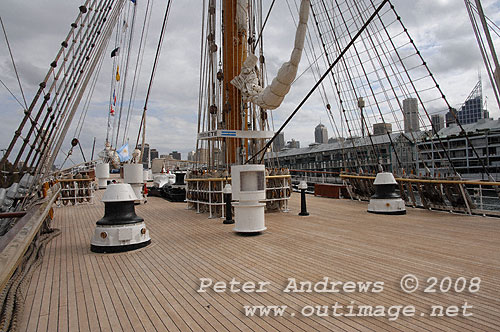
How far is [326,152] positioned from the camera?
205ft

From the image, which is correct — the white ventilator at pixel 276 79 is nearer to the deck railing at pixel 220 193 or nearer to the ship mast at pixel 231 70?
the ship mast at pixel 231 70

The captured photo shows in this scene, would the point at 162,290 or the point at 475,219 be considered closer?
the point at 162,290

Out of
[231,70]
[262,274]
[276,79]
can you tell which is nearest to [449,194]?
[276,79]

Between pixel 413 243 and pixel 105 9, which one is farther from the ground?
pixel 105 9

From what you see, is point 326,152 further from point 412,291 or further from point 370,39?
point 412,291

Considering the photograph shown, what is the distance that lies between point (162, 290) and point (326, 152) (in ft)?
201

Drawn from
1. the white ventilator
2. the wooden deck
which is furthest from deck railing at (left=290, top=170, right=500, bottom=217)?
the white ventilator

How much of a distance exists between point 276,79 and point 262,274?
14.6 ft

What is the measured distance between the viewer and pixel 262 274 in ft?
12.2

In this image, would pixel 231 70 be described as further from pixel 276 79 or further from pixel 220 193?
pixel 220 193

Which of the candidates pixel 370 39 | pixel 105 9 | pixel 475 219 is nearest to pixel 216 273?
pixel 475 219

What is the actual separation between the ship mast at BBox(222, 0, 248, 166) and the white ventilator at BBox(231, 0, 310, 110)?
2.16 feet

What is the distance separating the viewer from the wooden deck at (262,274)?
2584 millimetres

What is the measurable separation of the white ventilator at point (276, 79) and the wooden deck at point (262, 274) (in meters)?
2.94
